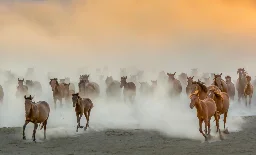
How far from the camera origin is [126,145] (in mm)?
22875

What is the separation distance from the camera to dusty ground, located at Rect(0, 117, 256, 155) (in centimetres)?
2088

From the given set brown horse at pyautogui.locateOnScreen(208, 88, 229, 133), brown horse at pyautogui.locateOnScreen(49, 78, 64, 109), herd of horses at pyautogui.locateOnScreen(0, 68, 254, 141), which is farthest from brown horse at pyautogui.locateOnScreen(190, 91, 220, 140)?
brown horse at pyautogui.locateOnScreen(49, 78, 64, 109)

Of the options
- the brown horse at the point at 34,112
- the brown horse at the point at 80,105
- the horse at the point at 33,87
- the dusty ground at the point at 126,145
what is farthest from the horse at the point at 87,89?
the brown horse at the point at 34,112

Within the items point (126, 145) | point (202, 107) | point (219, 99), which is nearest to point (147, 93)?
point (219, 99)

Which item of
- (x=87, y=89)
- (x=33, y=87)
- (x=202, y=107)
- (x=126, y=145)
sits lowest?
(x=126, y=145)

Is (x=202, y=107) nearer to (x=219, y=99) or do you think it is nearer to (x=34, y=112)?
(x=219, y=99)

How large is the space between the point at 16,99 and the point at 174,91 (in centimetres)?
1499

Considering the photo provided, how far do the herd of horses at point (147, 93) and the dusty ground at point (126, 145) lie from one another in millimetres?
1011

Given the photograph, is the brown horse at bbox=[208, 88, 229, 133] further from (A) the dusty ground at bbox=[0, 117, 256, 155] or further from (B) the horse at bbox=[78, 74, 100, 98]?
(B) the horse at bbox=[78, 74, 100, 98]

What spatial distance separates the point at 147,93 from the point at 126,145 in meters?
27.3

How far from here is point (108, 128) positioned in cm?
2888

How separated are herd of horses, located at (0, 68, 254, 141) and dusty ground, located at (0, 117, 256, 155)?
1.01m

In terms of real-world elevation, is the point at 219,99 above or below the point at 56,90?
below

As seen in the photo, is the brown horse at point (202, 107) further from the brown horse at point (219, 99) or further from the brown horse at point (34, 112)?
the brown horse at point (34, 112)
